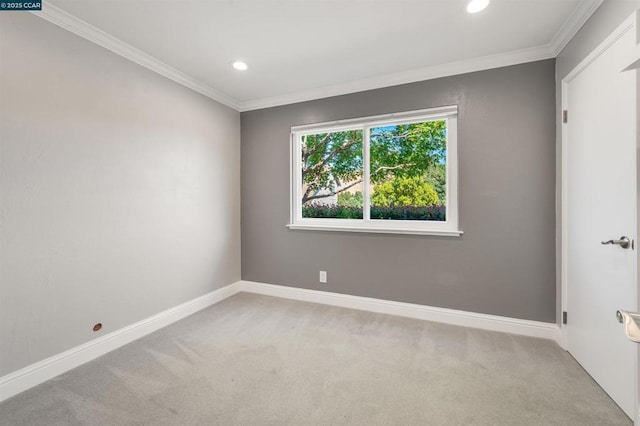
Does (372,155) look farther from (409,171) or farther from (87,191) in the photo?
(87,191)

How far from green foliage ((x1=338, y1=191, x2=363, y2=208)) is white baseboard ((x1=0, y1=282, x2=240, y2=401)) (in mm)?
1936

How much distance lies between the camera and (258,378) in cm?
185

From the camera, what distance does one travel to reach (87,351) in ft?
6.72

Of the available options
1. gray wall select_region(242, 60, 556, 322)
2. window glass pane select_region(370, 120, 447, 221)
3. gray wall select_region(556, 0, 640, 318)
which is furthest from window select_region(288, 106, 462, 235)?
gray wall select_region(556, 0, 640, 318)

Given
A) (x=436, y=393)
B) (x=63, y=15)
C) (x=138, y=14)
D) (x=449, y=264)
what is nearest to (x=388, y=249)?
(x=449, y=264)

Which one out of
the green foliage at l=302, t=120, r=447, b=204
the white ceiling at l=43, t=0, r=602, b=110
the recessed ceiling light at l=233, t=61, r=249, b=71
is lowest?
the green foliage at l=302, t=120, r=447, b=204

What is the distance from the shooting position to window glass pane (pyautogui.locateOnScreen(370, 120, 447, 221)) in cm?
278

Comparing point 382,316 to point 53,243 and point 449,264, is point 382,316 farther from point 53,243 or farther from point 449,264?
point 53,243

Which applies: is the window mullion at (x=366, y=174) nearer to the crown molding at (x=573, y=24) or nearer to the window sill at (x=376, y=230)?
Answer: the window sill at (x=376, y=230)

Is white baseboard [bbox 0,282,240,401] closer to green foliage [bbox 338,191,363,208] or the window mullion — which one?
green foliage [bbox 338,191,363,208]

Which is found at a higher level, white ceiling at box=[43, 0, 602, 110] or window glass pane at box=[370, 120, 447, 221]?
white ceiling at box=[43, 0, 602, 110]

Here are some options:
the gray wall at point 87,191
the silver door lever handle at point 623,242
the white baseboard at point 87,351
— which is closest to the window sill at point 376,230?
the silver door lever handle at point 623,242

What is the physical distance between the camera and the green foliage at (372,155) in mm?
2825

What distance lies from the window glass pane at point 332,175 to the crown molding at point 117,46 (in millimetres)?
1335
